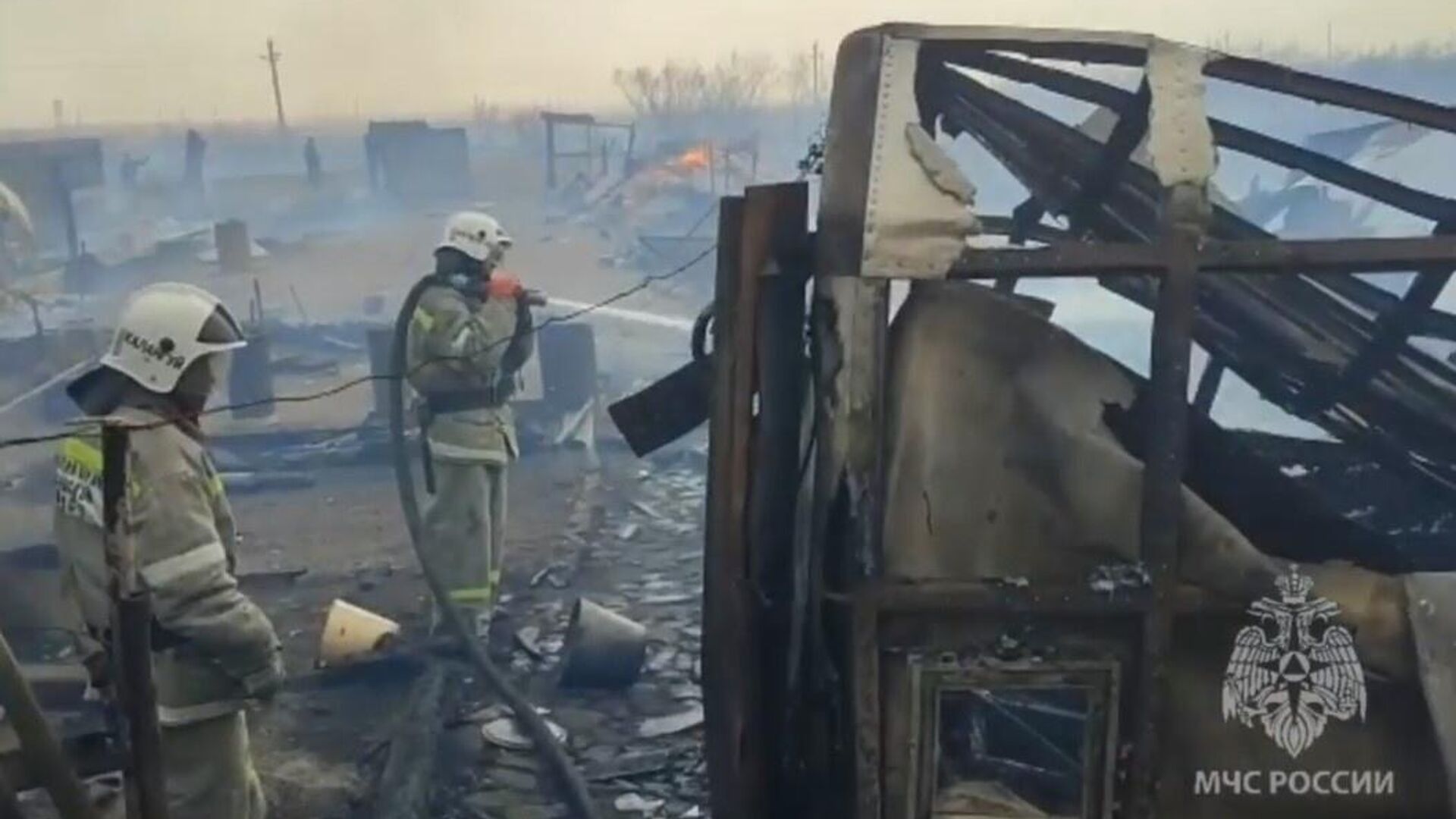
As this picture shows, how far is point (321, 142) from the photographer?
1811 centimetres

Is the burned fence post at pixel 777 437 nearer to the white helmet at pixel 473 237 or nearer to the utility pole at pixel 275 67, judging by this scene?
the white helmet at pixel 473 237

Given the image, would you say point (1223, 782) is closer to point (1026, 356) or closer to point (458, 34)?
point (1026, 356)

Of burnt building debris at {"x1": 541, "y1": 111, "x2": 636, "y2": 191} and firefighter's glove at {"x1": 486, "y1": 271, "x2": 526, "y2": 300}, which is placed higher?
burnt building debris at {"x1": 541, "y1": 111, "x2": 636, "y2": 191}

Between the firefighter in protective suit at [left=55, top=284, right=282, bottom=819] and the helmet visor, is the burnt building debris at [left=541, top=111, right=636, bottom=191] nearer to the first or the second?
the helmet visor

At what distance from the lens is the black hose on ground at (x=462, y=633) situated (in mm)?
5316

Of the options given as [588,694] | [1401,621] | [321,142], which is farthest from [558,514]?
[321,142]

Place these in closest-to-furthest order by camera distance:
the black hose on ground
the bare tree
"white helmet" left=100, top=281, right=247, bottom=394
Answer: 1. "white helmet" left=100, top=281, right=247, bottom=394
2. the black hose on ground
3. the bare tree

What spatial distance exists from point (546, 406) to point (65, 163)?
811 centimetres

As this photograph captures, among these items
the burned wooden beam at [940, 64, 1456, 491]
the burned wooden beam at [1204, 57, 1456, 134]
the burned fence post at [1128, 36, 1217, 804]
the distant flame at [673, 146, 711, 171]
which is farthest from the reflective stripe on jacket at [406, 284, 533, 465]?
the distant flame at [673, 146, 711, 171]

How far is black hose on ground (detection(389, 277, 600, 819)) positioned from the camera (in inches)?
209

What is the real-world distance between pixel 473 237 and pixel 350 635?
78.7 inches

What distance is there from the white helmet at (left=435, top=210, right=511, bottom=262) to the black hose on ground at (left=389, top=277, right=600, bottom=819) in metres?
0.26

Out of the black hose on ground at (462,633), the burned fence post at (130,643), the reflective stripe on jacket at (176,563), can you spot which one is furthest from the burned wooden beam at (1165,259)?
the black hose on ground at (462,633)

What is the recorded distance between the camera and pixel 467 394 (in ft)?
22.7
